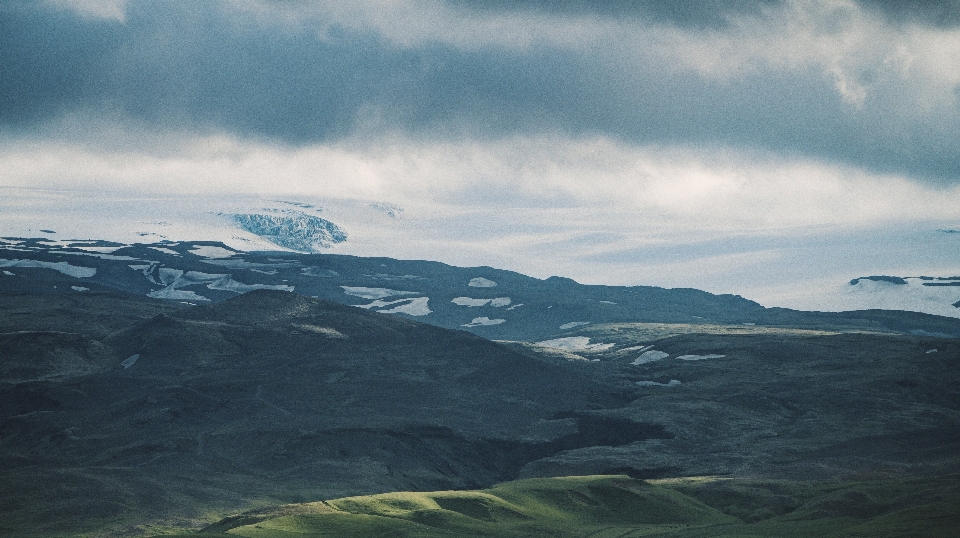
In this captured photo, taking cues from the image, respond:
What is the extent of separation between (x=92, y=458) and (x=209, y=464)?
2050cm

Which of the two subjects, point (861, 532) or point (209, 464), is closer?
point (861, 532)

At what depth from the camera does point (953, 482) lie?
125 meters

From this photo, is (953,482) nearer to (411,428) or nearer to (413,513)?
(413,513)

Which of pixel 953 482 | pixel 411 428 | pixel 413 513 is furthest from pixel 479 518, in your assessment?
pixel 411 428

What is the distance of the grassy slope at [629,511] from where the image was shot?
10694 centimetres

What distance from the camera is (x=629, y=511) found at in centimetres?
13275

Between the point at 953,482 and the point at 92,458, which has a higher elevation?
the point at 953,482

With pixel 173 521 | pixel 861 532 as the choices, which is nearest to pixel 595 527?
pixel 861 532

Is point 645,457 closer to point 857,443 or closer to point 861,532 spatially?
point 857,443

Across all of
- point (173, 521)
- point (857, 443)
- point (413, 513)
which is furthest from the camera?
point (857, 443)

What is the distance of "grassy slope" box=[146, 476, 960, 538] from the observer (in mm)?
106938

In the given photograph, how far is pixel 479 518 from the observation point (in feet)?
400

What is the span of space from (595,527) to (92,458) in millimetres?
92375

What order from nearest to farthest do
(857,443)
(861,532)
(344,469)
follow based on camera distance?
(861,532), (344,469), (857,443)
